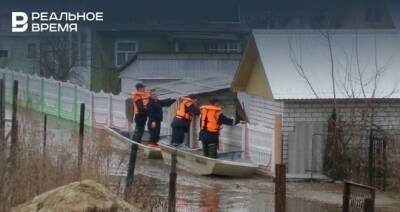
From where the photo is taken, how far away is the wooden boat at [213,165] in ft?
54.8

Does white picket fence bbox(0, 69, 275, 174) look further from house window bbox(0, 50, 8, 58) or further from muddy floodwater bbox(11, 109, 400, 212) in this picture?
house window bbox(0, 50, 8, 58)

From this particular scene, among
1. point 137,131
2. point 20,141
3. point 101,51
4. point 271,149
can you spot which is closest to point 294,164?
point 271,149

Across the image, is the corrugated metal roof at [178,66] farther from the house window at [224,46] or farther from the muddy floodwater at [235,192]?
the muddy floodwater at [235,192]

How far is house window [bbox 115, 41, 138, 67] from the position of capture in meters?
49.4

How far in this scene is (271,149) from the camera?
17.3 meters

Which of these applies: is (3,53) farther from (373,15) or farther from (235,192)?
(235,192)

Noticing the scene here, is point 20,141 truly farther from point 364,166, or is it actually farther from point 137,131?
point 137,131

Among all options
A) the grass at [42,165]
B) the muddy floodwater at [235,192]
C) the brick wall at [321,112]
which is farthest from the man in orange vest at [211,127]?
the grass at [42,165]

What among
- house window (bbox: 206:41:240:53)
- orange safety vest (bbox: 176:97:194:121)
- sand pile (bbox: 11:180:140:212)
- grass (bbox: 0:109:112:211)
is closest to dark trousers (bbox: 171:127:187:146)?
orange safety vest (bbox: 176:97:194:121)

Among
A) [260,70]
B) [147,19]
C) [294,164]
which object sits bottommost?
[294,164]

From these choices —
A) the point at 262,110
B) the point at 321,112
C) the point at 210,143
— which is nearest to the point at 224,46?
the point at 262,110

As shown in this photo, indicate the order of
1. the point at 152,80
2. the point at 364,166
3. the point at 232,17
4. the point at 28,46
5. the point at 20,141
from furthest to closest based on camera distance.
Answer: the point at 232,17 → the point at 28,46 → the point at 152,80 → the point at 364,166 → the point at 20,141

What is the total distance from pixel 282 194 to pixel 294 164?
8980 mm

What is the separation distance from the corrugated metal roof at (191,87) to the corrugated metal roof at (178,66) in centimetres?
1494
